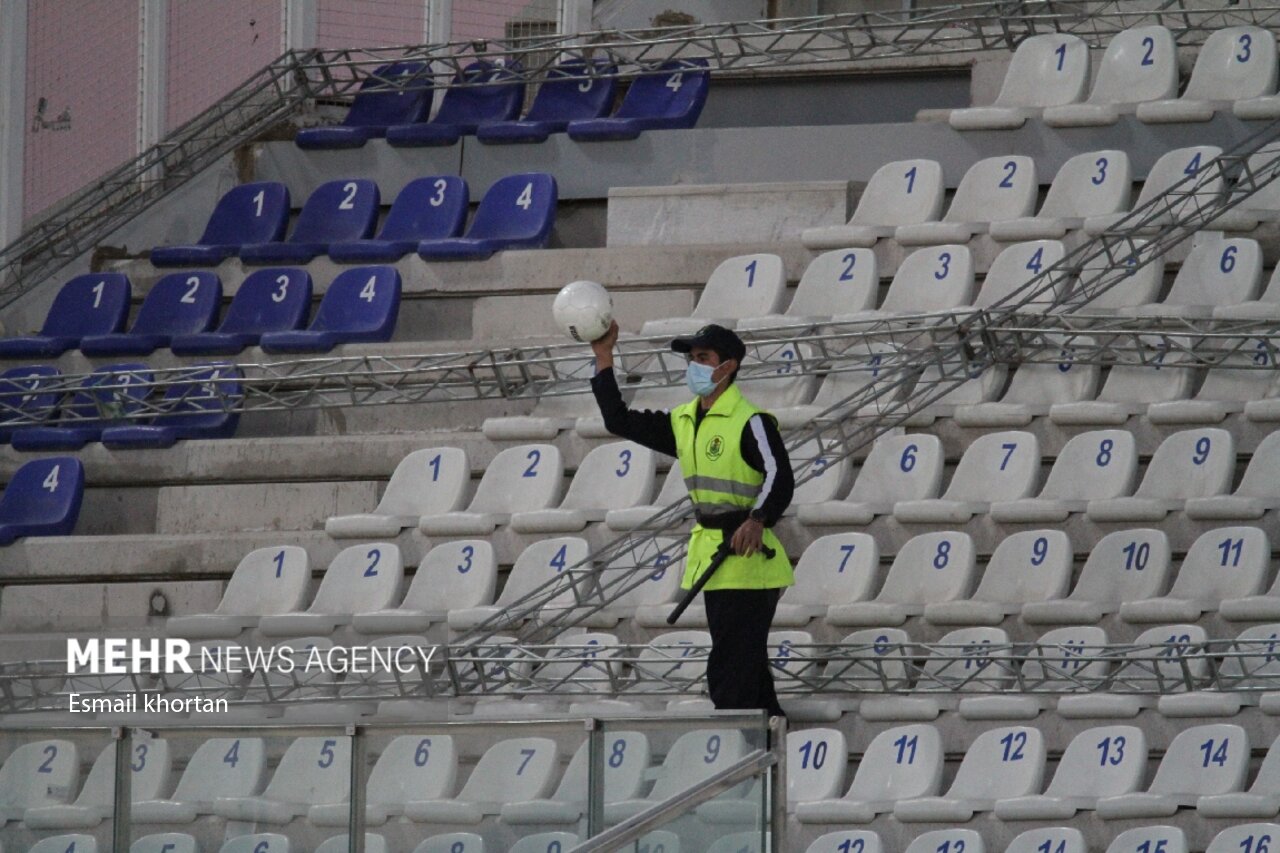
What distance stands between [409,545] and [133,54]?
4.66m

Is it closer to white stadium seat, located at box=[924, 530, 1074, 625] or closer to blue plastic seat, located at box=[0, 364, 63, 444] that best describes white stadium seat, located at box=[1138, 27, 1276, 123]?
white stadium seat, located at box=[924, 530, 1074, 625]

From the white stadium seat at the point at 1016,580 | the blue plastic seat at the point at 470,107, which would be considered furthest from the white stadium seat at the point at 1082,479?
the blue plastic seat at the point at 470,107

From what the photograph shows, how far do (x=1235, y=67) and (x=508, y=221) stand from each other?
3.58 m

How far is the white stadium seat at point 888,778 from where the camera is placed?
7238 mm

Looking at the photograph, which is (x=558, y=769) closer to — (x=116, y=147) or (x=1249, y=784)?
(x=1249, y=784)

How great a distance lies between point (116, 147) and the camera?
12820 millimetres

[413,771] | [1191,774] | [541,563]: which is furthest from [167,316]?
[413,771]

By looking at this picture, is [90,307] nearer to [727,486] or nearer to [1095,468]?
[1095,468]

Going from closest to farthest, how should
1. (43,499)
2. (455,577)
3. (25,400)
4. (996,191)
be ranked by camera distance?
(455,577) < (996,191) < (43,499) < (25,400)

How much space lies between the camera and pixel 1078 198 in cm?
969

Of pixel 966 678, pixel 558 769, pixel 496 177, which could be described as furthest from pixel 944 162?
pixel 558 769

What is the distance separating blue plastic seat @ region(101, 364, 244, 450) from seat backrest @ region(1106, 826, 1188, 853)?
522 cm

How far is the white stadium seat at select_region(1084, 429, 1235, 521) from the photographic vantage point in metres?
8.22

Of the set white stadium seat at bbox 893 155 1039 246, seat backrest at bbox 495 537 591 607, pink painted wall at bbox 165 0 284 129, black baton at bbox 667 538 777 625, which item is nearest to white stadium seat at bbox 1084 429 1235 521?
white stadium seat at bbox 893 155 1039 246
